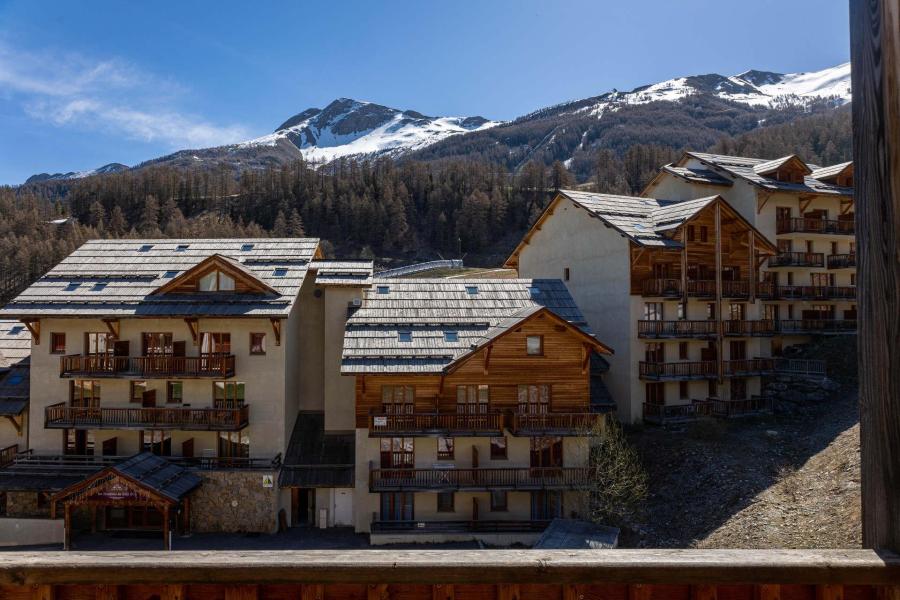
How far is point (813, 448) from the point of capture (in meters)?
26.8

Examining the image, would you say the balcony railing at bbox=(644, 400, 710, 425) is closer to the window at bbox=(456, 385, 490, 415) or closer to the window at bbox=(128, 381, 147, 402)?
the window at bbox=(456, 385, 490, 415)

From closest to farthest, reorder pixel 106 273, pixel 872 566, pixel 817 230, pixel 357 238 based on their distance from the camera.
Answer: pixel 872 566 → pixel 106 273 → pixel 817 230 → pixel 357 238

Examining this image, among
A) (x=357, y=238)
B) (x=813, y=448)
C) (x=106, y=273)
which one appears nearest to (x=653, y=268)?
(x=813, y=448)

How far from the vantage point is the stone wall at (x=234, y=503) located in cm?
2684

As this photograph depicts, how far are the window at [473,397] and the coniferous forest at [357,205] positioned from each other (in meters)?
80.3

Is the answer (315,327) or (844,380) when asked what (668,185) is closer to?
(844,380)

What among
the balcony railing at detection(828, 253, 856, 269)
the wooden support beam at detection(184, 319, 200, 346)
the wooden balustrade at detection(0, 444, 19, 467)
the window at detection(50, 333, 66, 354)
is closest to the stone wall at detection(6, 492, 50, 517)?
the wooden balustrade at detection(0, 444, 19, 467)

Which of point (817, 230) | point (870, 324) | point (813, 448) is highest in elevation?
point (817, 230)

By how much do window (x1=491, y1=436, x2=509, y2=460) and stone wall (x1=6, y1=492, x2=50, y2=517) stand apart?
22584 millimetres

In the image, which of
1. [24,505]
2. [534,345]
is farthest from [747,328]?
[24,505]

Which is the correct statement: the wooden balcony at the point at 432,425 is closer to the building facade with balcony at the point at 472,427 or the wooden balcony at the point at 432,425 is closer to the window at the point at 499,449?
the building facade with balcony at the point at 472,427

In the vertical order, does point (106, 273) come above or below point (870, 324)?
above

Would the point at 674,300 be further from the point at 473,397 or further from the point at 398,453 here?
the point at 398,453

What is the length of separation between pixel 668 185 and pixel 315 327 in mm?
30737
